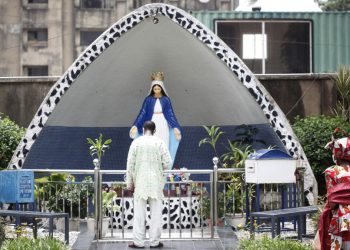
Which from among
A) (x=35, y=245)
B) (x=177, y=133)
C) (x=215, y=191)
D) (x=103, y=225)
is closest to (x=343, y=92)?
(x=177, y=133)

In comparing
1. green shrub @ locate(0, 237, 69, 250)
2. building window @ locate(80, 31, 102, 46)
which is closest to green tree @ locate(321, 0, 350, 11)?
building window @ locate(80, 31, 102, 46)

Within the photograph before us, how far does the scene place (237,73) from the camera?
18.3 metres

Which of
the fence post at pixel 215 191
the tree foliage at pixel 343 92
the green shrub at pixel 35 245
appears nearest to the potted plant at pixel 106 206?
the fence post at pixel 215 191

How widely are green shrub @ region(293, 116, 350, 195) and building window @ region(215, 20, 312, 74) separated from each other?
5302mm

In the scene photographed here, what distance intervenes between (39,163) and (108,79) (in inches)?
76.0

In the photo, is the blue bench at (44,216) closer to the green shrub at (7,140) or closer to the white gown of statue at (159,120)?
the white gown of statue at (159,120)

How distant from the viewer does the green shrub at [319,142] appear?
799 inches

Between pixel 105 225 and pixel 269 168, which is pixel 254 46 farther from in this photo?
pixel 105 225

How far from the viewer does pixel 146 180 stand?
14.4 m

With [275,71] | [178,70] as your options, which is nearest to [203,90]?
[178,70]

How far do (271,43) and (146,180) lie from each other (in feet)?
40.3

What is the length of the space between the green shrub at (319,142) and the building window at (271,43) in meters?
5.30

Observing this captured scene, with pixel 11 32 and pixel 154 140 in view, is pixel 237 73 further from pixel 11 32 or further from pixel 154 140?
pixel 11 32

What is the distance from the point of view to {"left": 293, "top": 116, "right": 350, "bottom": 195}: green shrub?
20.3 metres
